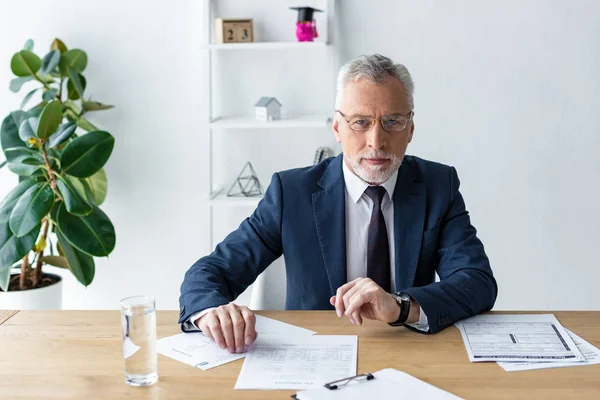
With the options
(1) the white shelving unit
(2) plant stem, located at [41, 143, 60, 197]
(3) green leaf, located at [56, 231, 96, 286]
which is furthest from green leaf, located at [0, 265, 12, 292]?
(1) the white shelving unit

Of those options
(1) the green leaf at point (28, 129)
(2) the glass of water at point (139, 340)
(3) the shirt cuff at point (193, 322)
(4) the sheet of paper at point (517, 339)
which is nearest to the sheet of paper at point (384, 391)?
(4) the sheet of paper at point (517, 339)

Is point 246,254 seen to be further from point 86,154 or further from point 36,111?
point 36,111

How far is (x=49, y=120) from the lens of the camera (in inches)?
117

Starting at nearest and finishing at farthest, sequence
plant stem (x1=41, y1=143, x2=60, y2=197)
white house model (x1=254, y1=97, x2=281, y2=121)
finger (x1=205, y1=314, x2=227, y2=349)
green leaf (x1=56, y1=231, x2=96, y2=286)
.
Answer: finger (x1=205, y1=314, x2=227, y2=349)
plant stem (x1=41, y1=143, x2=60, y2=197)
green leaf (x1=56, y1=231, x2=96, y2=286)
white house model (x1=254, y1=97, x2=281, y2=121)

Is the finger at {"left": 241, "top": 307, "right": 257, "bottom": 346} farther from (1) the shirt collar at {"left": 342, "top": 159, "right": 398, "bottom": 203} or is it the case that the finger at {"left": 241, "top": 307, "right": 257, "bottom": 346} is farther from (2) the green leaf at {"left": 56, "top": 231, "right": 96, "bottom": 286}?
(2) the green leaf at {"left": 56, "top": 231, "right": 96, "bottom": 286}

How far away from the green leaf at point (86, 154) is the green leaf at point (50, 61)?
1.21 feet

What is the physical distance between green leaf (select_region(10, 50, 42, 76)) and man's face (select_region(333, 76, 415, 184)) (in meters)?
1.70

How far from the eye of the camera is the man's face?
2023 millimetres

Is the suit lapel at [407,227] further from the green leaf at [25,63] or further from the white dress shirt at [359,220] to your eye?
the green leaf at [25,63]

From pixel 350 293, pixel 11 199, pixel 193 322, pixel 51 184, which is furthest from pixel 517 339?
pixel 11 199

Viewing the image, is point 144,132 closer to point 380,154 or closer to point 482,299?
point 380,154

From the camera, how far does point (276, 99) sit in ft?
11.2

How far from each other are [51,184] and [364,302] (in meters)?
1.79

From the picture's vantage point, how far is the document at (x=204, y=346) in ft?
5.12
